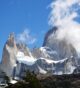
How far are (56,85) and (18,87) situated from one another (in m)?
49.3

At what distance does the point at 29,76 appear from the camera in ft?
345

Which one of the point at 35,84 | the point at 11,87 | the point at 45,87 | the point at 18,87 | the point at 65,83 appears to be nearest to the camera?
the point at 35,84

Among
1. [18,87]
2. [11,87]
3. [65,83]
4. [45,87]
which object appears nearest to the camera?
[18,87]

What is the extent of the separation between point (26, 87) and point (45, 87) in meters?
40.1

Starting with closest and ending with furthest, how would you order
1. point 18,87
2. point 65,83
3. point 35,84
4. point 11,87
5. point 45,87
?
point 35,84
point 18,87
point 11,87
point 45,87
point 65,83

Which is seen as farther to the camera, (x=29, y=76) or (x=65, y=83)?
(x=65, y=83)

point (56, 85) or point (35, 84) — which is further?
point (56, 85)

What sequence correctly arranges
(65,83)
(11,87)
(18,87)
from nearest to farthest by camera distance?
(18,87) → (11,87) → (65,83)

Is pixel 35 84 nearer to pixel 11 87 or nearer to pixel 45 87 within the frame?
pixel 11 87

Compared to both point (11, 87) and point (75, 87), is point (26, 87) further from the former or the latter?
point (75, 87)

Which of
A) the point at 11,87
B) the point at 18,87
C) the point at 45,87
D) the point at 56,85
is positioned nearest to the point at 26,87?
the point at 18,87

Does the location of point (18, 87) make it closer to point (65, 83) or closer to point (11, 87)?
point (11, 87)

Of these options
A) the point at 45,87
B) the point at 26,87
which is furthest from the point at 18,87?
the point at 45,87

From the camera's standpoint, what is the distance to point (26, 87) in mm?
106188
